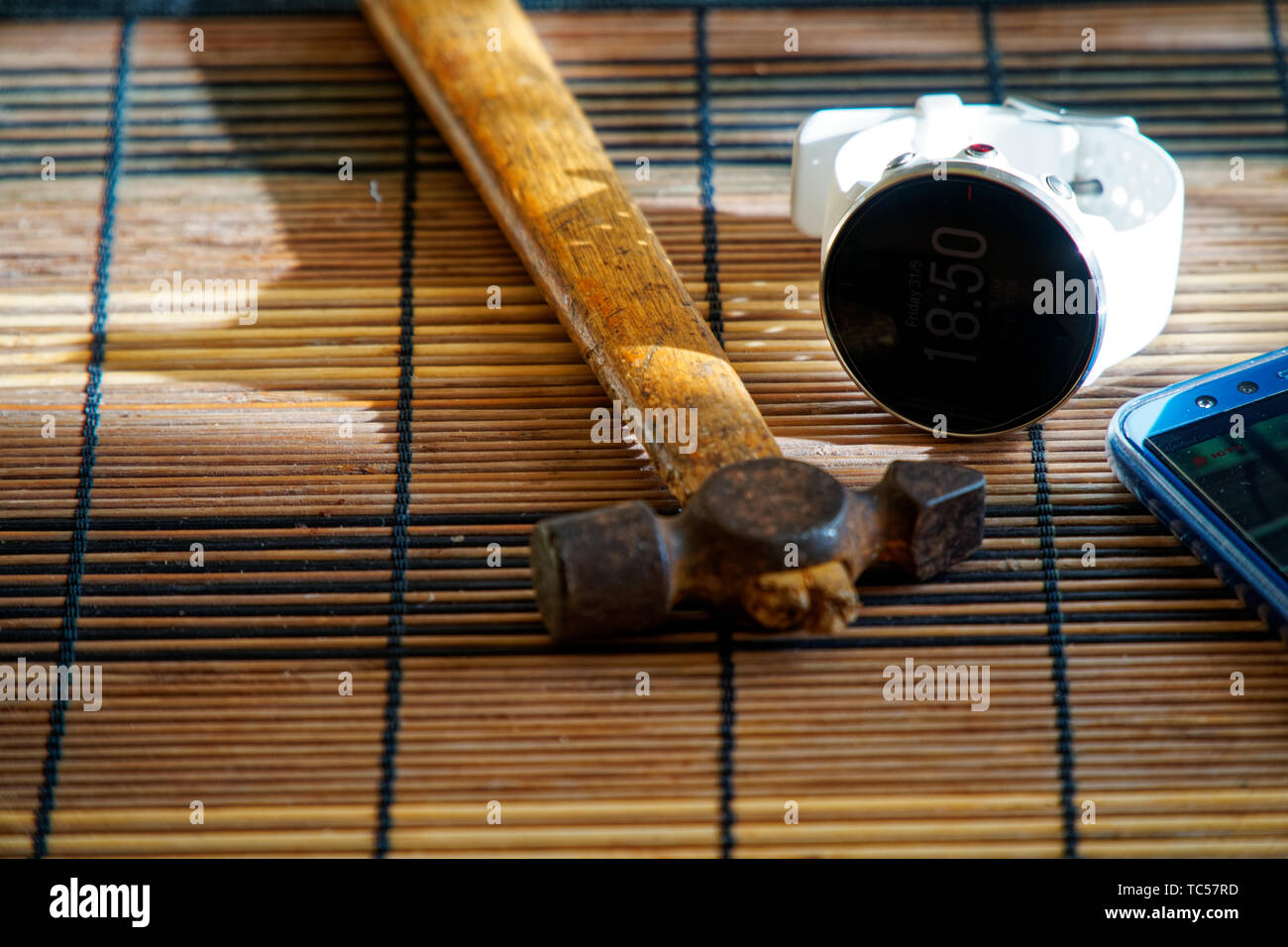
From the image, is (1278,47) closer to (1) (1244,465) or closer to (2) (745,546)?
(1) (1244,465)

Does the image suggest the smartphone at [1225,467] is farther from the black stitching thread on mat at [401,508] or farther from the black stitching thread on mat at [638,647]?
the black stitching thread on mat at [401,508]

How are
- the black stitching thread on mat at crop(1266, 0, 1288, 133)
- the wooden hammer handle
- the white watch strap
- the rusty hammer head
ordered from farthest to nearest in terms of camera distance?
the black stitching thread on mat at crop(1266, 0, 1288, 133)
the white watch strap
the wooden hammer handle
the rusty hammer head

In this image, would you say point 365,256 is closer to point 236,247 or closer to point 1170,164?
point 236,247

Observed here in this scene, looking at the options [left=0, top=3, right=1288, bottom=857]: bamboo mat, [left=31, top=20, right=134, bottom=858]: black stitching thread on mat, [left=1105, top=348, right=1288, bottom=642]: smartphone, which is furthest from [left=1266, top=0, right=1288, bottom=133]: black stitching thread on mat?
[left=31, top=20, right=134, bottom=858]: black stitching thread on mat

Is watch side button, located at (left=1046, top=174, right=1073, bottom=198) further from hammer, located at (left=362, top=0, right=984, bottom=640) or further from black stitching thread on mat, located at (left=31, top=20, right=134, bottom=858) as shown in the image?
black stitching thread on mat, located at (left=31, top=20, right=134, bottom=858)

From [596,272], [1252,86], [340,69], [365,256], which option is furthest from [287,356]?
[1252,86]

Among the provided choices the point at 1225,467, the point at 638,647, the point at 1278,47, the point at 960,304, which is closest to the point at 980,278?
the point at 960,304

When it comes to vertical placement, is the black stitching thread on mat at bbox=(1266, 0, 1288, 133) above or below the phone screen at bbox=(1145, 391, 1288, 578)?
above
